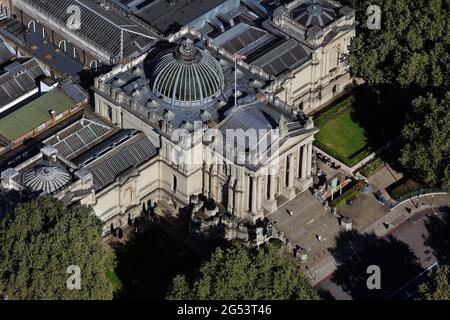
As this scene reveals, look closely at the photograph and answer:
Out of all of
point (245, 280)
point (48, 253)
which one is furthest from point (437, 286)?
point (48, 253)

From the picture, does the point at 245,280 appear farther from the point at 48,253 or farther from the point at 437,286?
the point at 48,253

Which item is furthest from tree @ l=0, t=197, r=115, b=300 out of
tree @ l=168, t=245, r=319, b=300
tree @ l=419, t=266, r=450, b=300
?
tree @ l=419, t=266, r=450, b=300

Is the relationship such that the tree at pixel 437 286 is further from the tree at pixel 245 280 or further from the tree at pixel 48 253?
the tree at pixel 48 253

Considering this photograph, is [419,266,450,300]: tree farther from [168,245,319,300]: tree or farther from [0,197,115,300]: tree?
[0,197,115,300]: tree

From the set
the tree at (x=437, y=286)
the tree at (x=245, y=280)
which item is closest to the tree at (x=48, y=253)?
the tree at (x=245, y=280)

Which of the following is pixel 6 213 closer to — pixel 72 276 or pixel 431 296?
pixel 72 276

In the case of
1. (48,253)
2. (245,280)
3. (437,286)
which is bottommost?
(437,286)
